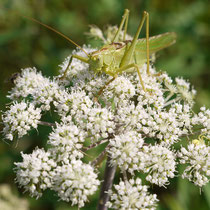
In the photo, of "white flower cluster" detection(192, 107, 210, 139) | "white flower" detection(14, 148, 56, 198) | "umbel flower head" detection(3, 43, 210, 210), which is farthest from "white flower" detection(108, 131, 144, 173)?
"white flower cluster" detection(192, 107, 210, 139)

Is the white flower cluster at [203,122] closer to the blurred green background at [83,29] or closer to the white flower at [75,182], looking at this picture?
the white flower at [75,182]

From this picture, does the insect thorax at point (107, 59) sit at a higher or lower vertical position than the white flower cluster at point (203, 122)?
higher

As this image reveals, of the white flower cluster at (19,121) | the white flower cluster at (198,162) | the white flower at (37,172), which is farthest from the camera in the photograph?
the white flower cluster at (19,121)

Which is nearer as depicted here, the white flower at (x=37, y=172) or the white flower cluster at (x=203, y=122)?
the white flower at (x=37, y=172)

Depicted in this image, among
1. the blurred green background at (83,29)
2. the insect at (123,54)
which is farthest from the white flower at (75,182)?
the blurred green background at (83,29)

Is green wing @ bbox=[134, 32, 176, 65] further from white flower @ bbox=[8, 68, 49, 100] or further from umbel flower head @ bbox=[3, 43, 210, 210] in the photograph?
white flower @ bbox=[8, 68, 49, 100]

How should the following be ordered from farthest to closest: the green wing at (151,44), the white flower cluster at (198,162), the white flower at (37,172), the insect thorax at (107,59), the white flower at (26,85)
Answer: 1. the green wing at (151,44)
2. the white flower at (26,85)
3. the insect thorax at (107,59)
4. the white flower cluster at (198,162)
5. the white flower at (37,172)

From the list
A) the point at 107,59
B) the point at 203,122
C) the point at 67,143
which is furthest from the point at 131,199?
the point at 107,59
